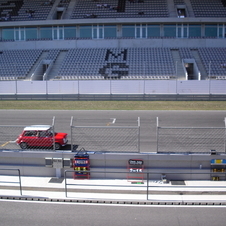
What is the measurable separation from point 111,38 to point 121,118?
83.4 ft

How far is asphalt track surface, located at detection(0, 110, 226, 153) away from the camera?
18059 millimetres

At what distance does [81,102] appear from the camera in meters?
29.6

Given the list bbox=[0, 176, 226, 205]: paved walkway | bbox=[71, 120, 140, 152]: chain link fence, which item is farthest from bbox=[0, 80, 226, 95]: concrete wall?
bbox=[0, 176, 226, 205]: paved walkway

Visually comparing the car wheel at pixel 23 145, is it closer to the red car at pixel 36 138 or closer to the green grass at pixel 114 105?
the red car at pixel 36 138

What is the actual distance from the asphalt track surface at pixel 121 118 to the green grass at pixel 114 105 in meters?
2.05

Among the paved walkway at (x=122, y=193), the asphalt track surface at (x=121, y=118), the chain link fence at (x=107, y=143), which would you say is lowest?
the asphalt track surface at (x=121, y=118)

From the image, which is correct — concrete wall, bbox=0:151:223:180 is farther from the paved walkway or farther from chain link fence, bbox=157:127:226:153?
chain link fence, bbox=157:127:226:153

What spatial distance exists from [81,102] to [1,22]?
24.1 m

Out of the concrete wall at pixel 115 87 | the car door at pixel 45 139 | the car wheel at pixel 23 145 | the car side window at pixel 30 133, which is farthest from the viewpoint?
the concrete wall at pixel 115 87

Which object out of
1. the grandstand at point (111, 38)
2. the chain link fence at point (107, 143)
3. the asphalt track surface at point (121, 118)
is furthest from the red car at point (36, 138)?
the grandstand at point (111, 38)

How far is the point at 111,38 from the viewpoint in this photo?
43.8 metres

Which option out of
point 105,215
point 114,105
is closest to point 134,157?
point 105,215

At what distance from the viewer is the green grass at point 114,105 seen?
2617 centimetres

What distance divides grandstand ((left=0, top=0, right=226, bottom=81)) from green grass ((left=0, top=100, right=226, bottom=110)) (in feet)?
23.6
